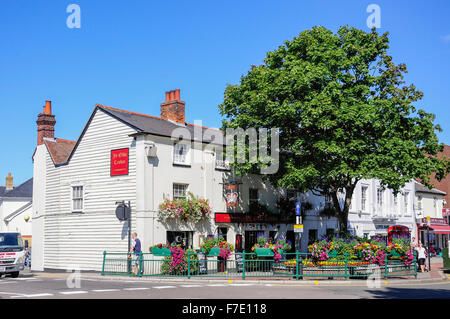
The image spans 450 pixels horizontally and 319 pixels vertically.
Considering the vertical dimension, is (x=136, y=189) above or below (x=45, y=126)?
below

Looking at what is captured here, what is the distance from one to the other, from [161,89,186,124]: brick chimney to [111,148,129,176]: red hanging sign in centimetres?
430

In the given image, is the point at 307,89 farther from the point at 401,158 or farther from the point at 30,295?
the point at 30,295

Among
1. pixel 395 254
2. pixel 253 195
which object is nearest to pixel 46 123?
pixel 253 195

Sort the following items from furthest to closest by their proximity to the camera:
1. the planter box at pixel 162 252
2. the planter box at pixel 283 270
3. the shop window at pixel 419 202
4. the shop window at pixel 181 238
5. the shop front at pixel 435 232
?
the shop window at pixel 419 202, the shop front at pixel 435 232, the shop window at pixel 181 238, the planter box at pixel 162 252, the planter box at pixel 283 270

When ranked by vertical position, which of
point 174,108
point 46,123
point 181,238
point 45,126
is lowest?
point 181,238

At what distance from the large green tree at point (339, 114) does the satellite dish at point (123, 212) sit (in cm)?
629

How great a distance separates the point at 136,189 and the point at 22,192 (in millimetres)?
45161

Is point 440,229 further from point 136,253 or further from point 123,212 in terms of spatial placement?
point 136,253

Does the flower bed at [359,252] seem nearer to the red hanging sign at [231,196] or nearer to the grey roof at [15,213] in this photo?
the red hanging sign at [231,196]

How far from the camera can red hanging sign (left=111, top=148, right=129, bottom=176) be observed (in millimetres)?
27003

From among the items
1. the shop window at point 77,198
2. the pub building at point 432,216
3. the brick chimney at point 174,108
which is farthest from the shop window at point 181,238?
the pub building at point 432,216

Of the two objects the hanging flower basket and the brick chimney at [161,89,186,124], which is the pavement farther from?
the brick chimney at [161,89,186,124]

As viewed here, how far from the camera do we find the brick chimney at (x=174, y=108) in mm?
30531

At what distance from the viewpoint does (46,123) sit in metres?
33.8
